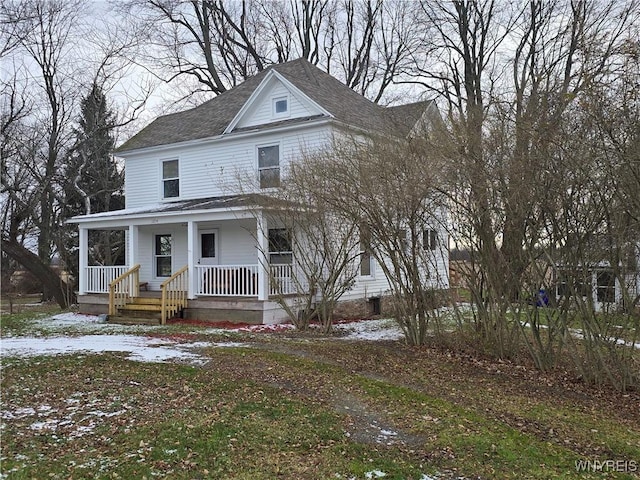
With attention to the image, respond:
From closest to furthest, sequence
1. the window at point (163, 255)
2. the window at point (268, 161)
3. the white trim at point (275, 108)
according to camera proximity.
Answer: the window at point (268, 161) < the white trim at point (275, 108) < the window at point (163, 255)

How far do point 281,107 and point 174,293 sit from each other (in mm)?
6667

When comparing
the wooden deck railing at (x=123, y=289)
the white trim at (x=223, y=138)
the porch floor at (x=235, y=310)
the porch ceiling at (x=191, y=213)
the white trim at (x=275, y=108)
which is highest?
the white trim at (x=275, y=108)

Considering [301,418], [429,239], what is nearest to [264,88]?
[429,239]

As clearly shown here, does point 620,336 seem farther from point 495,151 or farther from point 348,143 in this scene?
point 348,143

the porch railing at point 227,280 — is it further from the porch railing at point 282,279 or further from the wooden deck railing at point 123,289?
the wooden deck railing at point 123,289

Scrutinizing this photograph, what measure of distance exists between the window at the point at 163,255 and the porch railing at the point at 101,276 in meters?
1.83

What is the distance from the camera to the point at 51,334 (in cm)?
1197

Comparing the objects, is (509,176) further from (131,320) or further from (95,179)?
(95,179)

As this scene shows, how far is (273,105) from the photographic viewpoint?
55.5ft

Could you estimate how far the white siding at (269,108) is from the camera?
53.8 ft

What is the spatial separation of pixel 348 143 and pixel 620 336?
19.6ft

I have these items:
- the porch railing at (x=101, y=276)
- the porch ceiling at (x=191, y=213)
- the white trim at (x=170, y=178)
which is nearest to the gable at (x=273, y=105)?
the white trim at (x=170, y=178)

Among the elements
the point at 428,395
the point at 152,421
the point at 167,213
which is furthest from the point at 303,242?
the point at 152,421

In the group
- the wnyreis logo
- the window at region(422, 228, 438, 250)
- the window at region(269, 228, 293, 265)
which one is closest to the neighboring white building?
the window at region(269, 228, 293, 265)
